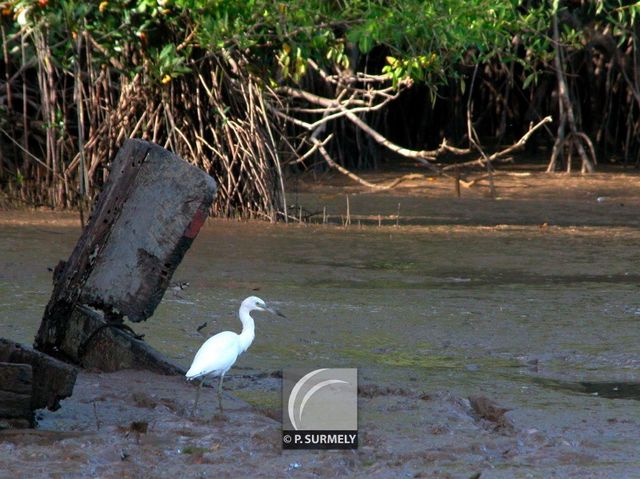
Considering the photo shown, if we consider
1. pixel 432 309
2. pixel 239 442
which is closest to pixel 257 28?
pixel 432 309

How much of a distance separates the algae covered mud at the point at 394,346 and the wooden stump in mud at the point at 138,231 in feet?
1.04

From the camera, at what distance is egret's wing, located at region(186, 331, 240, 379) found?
395 cm

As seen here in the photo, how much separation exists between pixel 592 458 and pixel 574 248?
4.65 m

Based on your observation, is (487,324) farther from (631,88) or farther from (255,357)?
(631,88)

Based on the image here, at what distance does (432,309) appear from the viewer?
20.2 ft

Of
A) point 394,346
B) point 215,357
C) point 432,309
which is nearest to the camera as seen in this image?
point 215,357

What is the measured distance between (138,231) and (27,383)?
2.29 feet

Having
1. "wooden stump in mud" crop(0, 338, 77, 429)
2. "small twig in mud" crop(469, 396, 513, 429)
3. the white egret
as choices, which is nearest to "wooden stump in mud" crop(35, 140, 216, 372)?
the white egret

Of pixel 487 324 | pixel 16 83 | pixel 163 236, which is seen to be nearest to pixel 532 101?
pixel 16 83

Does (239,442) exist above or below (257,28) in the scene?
below

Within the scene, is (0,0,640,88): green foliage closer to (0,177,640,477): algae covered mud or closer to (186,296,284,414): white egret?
(0,177,640,477): algae covered mud

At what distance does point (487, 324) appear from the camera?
583 cm

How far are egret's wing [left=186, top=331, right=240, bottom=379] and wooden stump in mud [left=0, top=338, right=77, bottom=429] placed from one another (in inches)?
15.7

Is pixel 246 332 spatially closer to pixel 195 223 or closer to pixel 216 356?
pixel 216 356
